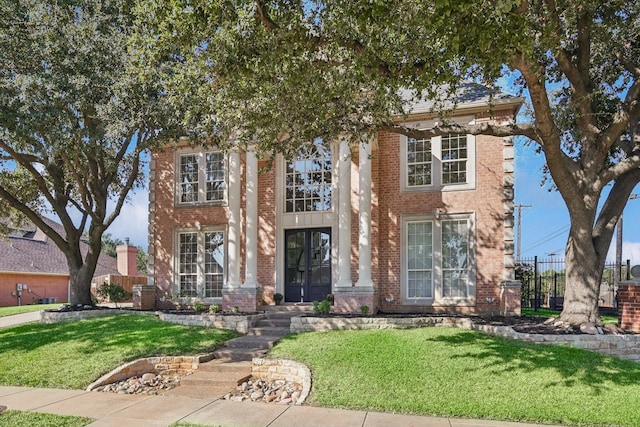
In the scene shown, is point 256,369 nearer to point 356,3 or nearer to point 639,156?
point 356,3

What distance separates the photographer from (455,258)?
42.8 ft

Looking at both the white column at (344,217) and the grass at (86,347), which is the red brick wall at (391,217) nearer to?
the white column at (344,217)

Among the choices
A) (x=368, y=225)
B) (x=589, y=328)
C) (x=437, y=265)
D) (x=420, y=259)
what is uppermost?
(x=368, y=225)

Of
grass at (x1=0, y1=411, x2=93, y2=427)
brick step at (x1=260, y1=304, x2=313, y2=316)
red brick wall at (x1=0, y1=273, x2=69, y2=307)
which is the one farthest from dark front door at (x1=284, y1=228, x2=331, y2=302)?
red brick wall at (x1=0, y1=273, x2=69, y2=307)

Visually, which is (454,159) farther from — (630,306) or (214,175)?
(214,175)

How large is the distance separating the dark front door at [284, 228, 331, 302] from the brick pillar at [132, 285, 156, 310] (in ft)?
15.8

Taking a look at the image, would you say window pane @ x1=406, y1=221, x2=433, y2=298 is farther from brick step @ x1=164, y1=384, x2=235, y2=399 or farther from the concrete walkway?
the concrete walkway

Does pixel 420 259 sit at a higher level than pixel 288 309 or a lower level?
higher

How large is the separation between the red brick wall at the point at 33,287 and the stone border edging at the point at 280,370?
935 inches

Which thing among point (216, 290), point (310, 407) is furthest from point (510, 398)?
point (216, 290)

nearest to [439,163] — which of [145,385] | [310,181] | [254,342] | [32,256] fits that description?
[310,181]

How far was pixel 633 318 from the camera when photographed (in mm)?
9844

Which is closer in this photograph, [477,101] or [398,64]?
[398,64]

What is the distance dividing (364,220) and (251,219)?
3451 millimetres
